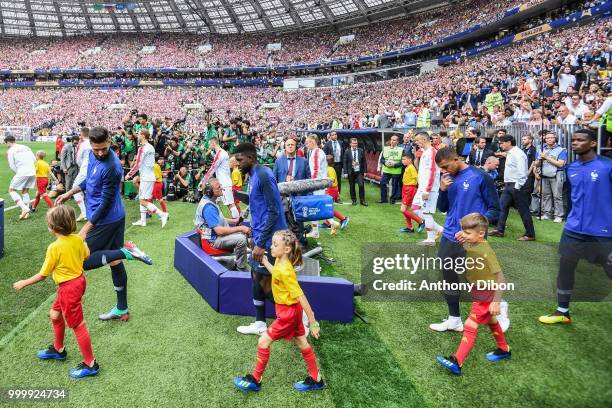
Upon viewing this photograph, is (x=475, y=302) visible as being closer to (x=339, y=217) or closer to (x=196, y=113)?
(x=339, y=217)

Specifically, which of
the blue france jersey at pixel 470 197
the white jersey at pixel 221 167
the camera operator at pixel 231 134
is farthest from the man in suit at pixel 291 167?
the blue france jersey at pixel 470 197

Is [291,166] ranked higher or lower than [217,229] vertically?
higher

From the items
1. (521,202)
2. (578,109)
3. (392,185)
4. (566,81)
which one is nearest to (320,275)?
(521,202)

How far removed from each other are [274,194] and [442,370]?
7.01 ft

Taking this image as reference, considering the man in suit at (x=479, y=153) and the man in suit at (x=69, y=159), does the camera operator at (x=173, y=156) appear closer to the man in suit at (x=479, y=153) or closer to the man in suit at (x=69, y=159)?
the man in suit at (x=69, y=159)

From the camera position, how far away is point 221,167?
874cm

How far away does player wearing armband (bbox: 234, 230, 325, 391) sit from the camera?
3.08 m

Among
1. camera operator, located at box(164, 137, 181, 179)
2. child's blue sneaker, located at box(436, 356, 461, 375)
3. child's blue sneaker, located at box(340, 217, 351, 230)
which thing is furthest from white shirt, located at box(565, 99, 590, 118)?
camera operator, located at box(164, 137, 181, 179)

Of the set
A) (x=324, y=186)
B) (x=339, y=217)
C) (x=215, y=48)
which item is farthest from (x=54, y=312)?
(x=215, y=48)

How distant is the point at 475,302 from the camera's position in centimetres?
341

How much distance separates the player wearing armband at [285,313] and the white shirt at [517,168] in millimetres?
5929

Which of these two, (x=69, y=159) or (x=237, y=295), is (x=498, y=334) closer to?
(x=237, y=295)

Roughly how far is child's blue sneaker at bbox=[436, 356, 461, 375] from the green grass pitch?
0.23 feet

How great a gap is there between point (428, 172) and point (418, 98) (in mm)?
21710
